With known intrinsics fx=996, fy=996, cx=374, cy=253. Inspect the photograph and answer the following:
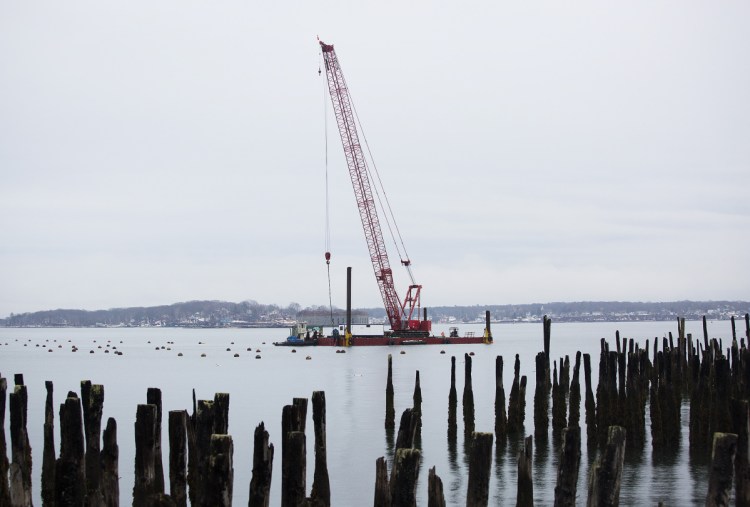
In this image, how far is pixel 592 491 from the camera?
11.8 meters

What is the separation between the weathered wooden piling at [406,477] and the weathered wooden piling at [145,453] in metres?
4.51

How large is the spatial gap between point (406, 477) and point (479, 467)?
40.0 inches

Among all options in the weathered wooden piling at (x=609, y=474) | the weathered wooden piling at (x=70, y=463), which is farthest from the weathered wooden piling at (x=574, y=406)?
the weathered wooden piling at (x=70, y=463)

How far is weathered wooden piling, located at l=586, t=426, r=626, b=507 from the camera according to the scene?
11.5 meters

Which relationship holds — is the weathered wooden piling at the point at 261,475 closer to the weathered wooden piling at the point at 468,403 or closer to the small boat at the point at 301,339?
the weathered wooden piling at the point at 468,403

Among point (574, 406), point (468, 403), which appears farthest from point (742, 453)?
point (468, 403)

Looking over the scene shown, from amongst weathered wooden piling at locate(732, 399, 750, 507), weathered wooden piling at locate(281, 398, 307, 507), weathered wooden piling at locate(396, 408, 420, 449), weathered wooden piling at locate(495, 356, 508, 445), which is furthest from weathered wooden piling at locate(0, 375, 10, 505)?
weathered wooden piling at locate(495, 356, 508, 445)

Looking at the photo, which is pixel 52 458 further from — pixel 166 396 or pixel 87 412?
pixel 166 396

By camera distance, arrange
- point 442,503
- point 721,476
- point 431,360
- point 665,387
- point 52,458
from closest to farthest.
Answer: point 721,476 < point 442,503 < point 52,458 < point 665,387 < point 431,360

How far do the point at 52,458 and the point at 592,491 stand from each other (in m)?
10.6

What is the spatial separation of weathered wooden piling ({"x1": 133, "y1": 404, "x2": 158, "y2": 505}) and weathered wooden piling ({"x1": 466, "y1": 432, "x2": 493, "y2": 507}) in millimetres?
4694

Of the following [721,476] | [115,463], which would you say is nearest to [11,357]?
[115,463]

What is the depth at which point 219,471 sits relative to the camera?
11.9 m

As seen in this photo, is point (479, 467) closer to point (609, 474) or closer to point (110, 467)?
point (609, 474)
